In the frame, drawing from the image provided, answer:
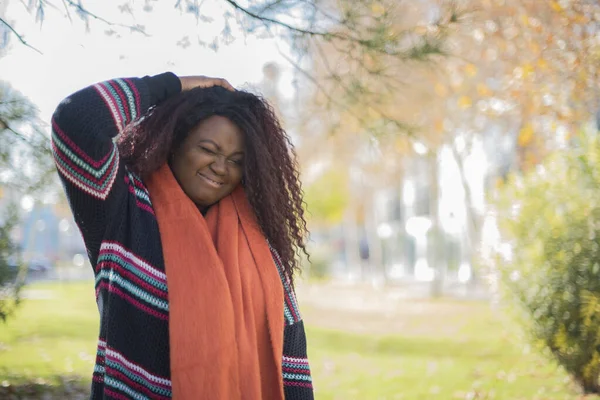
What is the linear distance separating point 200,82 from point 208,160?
1.21ft

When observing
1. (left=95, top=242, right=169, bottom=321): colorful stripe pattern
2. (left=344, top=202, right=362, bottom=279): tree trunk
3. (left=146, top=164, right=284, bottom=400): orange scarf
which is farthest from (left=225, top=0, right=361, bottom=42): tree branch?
(left=344, top=202, right=362, bottom=279): tree trunk

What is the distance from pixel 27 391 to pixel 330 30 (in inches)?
136

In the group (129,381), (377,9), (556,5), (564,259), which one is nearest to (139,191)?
(129,381)

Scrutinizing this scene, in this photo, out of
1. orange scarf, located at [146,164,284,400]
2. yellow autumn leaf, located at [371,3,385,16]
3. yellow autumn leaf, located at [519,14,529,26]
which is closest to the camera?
orange scarf, located at [146,164,284,400]

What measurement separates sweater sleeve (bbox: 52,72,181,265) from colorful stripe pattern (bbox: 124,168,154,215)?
25 mm

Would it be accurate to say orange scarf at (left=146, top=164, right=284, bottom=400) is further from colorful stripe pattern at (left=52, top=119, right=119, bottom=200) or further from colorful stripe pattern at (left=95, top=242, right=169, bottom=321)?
colorful stripe pattern at (left=52, top=119, right=119, bottom=200)

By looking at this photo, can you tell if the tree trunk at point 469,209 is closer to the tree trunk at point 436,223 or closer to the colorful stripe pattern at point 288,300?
the tree trunk at point 436,223

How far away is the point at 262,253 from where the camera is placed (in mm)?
2240

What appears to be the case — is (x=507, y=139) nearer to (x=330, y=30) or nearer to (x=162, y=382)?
(x=330, y=30)

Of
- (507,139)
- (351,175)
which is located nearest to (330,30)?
(507,139)

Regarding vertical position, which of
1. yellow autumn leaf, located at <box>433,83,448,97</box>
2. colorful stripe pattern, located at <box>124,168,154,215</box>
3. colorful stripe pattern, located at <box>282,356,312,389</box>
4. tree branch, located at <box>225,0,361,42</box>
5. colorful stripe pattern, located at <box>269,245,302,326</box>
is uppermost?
yellow autumn leaf, located at <box>433,83,448,97</box>

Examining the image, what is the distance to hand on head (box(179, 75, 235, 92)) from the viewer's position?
2.39 meters

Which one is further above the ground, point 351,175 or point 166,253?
point 351,175

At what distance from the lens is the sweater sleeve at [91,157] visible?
1992mm
